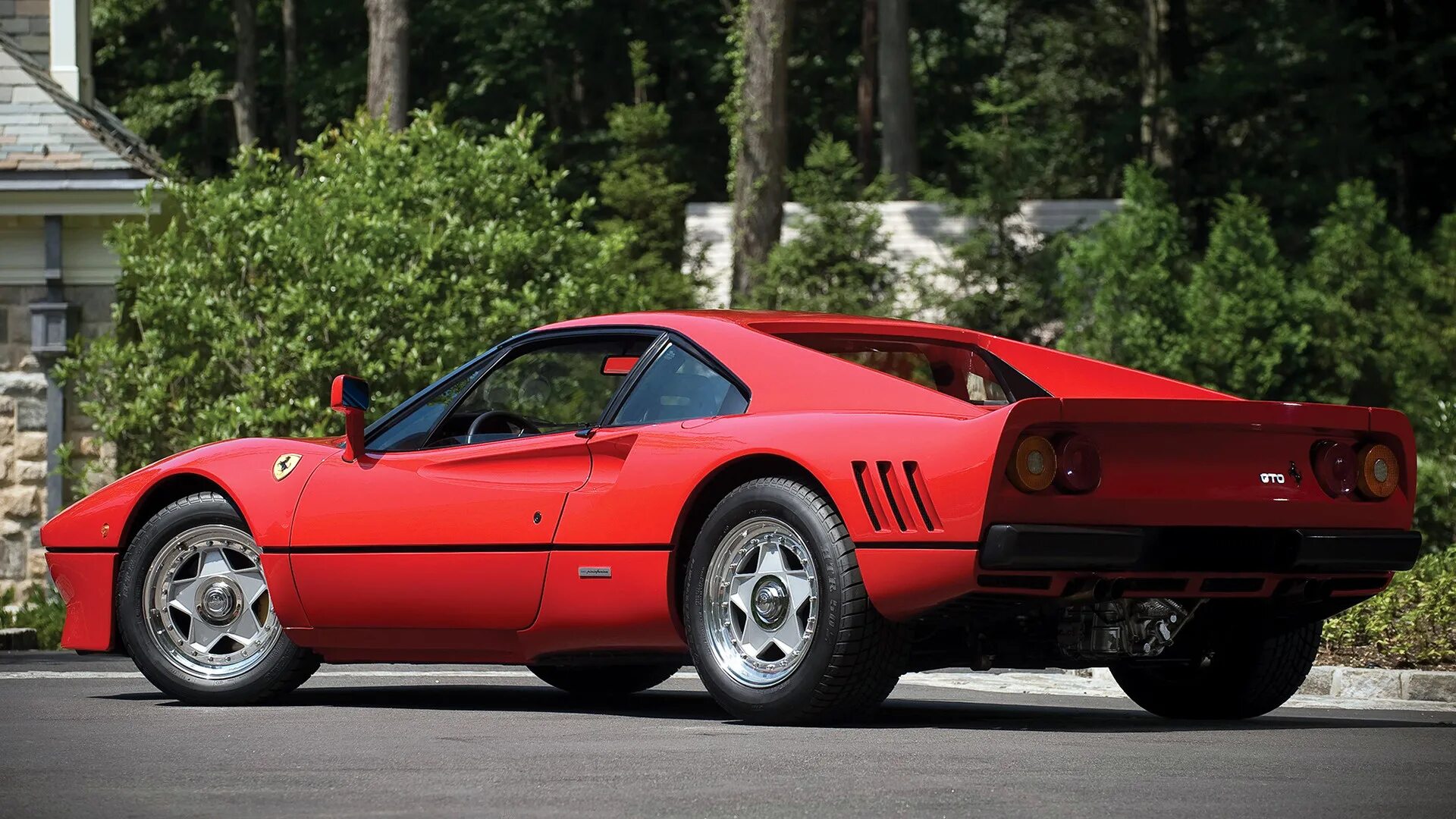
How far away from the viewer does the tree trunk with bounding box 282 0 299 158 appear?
41.1 m

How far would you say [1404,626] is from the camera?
1019 cm

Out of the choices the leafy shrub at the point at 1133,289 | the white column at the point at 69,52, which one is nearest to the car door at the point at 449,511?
the white column at the point at 69,52

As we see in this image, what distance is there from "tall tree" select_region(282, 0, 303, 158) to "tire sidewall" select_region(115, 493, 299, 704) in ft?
110

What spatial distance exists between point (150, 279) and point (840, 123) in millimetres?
27318

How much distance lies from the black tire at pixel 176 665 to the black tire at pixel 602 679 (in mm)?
1073

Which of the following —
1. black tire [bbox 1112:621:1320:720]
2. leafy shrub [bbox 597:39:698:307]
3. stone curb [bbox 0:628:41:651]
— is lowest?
stone curb [bbox 0:628:41:651]

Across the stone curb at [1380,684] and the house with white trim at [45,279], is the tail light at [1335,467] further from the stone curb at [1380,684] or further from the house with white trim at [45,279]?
the house with white trim at [45,279]

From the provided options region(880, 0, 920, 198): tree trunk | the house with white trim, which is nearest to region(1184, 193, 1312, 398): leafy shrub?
region(880, 0, 920, 198): tree trunk

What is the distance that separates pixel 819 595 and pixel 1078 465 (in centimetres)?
85

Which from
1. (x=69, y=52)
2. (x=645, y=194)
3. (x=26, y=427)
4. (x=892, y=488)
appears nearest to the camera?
(x=892, y=488)

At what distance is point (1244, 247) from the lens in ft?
83.4

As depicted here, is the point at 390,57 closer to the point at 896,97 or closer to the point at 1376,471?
the point at 896,97

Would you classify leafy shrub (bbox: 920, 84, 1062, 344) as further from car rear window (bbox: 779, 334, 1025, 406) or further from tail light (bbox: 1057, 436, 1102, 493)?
tail light (bbox: 1057, 436, 1102, 493)

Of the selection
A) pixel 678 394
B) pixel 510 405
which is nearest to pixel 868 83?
pixel 510 405
